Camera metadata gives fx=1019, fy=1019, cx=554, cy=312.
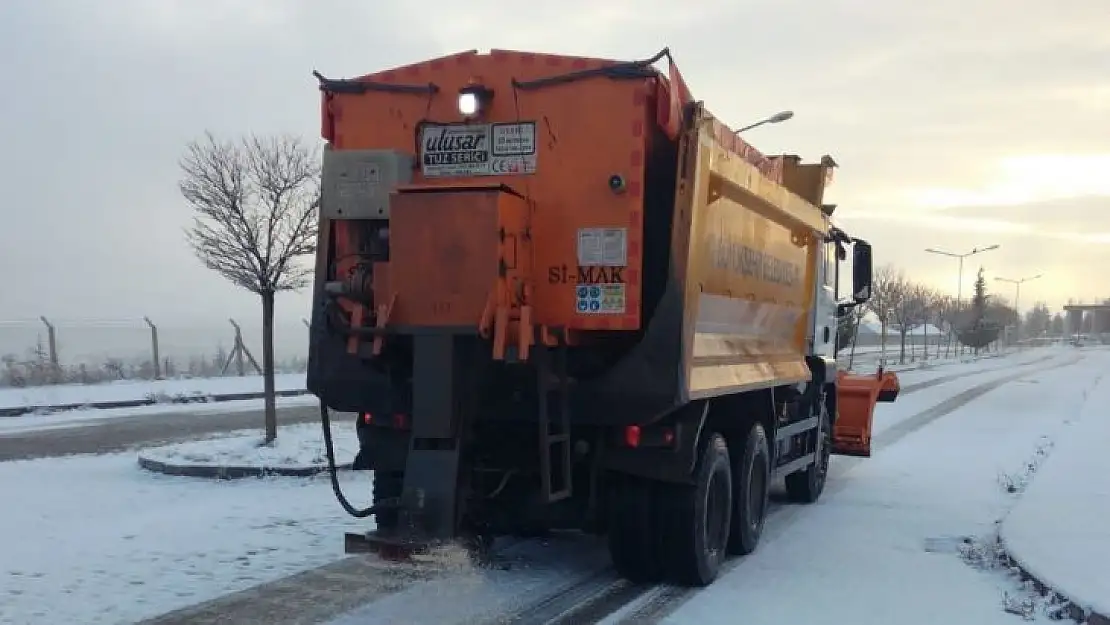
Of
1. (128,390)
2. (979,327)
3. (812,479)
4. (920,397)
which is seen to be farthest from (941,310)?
(812,479)

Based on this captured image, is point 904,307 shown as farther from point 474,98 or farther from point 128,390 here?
point 474,98

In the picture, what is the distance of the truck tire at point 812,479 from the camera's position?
1102 cm

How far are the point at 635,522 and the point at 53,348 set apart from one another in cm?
2421

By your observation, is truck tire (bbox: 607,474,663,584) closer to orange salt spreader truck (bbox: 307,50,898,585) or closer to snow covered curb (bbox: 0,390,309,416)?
orange salt spreader truck (bbox: 307,50,898,585)

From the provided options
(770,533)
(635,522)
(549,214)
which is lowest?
(770,533)

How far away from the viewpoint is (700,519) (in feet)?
23.1

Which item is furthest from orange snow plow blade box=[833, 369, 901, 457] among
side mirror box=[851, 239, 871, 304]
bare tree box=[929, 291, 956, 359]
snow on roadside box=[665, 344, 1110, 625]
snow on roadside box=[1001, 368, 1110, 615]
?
bare tree box=[929, 291, 956, 359]

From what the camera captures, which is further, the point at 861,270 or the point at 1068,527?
the point at 861,270

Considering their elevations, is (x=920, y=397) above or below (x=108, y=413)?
above

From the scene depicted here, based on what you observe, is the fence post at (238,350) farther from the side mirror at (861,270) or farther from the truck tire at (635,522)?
the truck tire at (635,522)

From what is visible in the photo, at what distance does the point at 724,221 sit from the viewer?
7.12m

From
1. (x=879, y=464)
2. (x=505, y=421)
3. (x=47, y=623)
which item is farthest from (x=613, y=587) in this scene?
(x=879, y=464)

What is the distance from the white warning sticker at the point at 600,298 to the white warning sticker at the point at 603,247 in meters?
0.14

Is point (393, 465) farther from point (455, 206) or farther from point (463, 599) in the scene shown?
point (455, 206)
